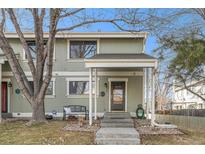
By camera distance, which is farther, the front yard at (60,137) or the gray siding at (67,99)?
the gray siding at (67,99)

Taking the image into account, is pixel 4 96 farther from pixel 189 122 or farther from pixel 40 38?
pixel 189 122

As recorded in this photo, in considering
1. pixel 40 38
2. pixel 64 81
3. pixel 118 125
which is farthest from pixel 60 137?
pixel 64 81

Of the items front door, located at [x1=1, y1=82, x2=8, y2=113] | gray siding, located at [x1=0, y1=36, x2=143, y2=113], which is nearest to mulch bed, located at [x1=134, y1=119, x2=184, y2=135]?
gray siding, located at [x1=0, y1=36, x2=143, y2=113]

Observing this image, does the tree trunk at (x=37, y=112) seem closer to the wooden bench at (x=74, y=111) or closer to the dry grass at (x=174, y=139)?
the wooden bench at (x=74, y=111)

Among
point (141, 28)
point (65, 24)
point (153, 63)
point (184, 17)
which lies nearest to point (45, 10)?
point (65, 24)

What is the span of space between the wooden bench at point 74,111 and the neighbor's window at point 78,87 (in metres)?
0.92

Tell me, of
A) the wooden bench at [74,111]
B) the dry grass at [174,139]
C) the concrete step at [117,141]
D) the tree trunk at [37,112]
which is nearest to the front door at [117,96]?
the wooden bench at [74,111]

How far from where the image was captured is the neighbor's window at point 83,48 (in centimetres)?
1881

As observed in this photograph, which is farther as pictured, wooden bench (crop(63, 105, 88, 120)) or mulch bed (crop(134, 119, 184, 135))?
wooden bench (crop(63, 105, 88, 120))

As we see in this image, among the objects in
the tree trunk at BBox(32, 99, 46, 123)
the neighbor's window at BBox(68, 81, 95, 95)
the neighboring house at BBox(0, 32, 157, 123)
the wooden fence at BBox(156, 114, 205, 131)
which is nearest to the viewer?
the tree trunk at BBox(32, 99, 46, 123)

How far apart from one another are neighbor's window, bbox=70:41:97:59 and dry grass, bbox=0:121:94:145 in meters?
7.01

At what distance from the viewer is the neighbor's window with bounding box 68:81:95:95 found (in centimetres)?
1869

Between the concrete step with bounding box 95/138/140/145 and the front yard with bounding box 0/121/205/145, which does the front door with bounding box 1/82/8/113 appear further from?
the concrete step with bounding box 95/138/140/145

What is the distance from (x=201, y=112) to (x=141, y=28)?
7.87 meters
